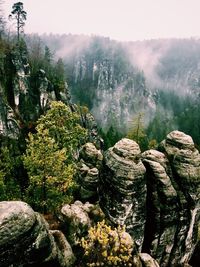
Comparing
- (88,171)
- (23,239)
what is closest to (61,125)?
(88,171)

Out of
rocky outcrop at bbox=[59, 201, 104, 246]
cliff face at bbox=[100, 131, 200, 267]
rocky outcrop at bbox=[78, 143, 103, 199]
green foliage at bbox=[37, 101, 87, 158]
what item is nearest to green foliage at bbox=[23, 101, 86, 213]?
rocky outcrop at bbox=[78, 143, 103, 199]

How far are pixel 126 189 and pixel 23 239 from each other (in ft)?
54.4

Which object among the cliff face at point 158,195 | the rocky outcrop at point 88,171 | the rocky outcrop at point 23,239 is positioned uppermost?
the rocky outcrop at point 23,239

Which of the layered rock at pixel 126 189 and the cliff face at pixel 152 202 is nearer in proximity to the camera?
the cliff face at pixel 152 202

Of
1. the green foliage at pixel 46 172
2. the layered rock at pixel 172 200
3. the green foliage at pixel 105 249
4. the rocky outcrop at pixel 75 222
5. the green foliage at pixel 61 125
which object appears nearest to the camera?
the green foliage at pixel 105 249

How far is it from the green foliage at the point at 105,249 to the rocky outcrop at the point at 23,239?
11.9 ft

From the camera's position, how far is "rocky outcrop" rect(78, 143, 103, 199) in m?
47.8

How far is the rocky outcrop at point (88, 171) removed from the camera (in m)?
47.8

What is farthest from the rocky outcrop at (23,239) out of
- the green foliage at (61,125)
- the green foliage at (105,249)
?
the green foliage at (61,125)

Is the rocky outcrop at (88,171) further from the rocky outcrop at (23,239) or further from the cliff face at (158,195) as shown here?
the rocky outcrop at (23,239)

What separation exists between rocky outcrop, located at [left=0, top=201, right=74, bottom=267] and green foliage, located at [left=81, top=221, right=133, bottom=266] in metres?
3.64

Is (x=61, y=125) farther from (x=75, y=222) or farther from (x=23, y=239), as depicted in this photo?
(x=23, y=239)

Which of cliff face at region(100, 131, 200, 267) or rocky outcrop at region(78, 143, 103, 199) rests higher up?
cliff face at region(100, 131, 200, 267)

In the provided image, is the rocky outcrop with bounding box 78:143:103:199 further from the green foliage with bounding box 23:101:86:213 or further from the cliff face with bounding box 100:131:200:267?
the cliff face with bounding box 100:131:200:267
